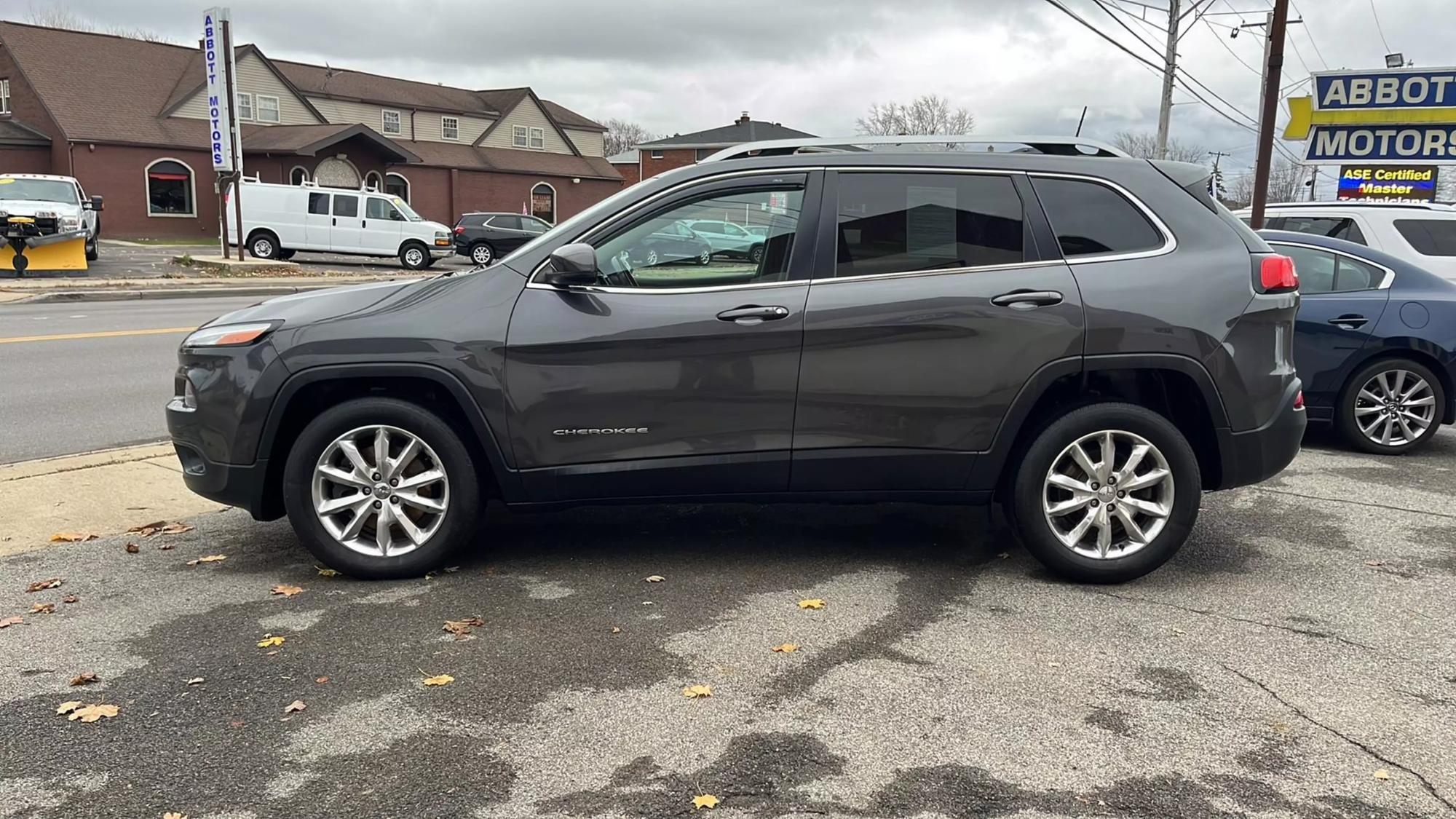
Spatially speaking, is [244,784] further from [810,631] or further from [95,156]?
[95,156]

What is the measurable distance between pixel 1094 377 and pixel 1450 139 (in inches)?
1081

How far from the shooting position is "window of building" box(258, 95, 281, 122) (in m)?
44.0

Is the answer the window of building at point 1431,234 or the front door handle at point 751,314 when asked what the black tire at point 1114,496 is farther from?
the window of building at point 1431,234

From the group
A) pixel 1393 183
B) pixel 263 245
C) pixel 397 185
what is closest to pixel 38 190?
pixel 263 245

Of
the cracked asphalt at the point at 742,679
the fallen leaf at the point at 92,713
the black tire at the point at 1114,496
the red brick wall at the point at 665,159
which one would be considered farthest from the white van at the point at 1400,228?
the red brick wall at the point at 665,159

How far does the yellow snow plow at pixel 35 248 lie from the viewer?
2262 cm

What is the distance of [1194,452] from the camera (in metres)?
5.13

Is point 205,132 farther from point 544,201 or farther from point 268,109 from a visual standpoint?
point 544,201

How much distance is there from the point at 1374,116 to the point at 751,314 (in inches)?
1090

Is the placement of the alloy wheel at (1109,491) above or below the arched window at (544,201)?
below

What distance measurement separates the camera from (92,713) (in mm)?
3619

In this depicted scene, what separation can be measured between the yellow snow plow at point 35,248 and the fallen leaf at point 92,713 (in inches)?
899

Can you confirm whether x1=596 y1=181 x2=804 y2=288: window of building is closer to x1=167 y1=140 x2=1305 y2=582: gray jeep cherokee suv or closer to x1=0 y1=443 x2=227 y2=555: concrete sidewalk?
x1=167 y1=140 x2=1305 y2=582: gray jeep cherokee suv

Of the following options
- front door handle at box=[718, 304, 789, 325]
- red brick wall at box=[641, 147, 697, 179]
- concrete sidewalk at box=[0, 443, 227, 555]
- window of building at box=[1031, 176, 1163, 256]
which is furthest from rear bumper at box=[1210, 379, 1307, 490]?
red brick wall at box=[641, 147, 697, 179]
